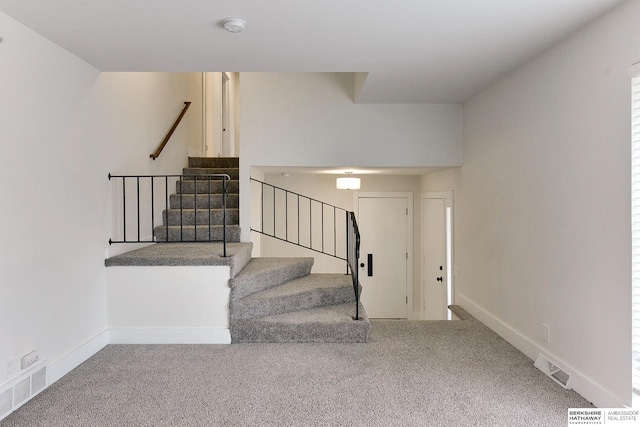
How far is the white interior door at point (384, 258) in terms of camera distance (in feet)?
19.9

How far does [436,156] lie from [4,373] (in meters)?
4.11

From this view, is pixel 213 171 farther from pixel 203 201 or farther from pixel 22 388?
pixel 22 388

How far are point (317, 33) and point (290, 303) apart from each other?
2.32 metres

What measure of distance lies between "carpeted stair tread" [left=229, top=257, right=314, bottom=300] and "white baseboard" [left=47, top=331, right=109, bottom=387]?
115cm

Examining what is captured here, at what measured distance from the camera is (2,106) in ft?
7.41

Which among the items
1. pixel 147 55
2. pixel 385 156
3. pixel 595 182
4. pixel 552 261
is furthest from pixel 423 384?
pixel 147 55

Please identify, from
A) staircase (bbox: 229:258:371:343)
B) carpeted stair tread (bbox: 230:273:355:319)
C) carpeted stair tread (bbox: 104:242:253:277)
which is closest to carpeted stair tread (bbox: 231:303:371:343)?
staircase (bbox: 229:258:371:343)

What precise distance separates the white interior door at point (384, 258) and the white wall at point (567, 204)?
87.9 inches

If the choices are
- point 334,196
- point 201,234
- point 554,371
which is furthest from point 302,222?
point 554,371

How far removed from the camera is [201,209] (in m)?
4.92

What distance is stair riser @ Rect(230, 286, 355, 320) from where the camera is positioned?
3461 mm

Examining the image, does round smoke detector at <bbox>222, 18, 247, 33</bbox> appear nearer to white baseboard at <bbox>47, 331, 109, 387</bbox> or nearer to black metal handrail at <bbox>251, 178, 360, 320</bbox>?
white baseboard at <bbox>47, 331, 109, 387</bbox>

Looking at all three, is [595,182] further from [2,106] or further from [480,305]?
[2,106]

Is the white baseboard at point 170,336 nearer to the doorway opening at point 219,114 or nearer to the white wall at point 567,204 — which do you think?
the white wall at point 567,204
